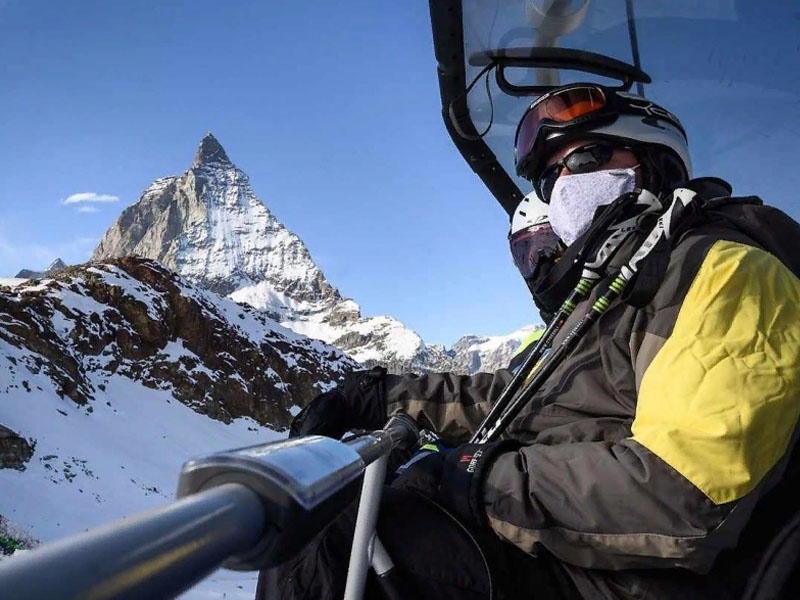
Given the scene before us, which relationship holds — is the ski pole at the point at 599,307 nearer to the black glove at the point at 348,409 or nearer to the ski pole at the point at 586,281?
the ski pole at the point at 586,281

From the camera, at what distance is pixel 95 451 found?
768 inches

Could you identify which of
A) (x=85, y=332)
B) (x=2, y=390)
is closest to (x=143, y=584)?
(x=2, y=390)

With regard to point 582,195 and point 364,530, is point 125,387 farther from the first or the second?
point 364,530

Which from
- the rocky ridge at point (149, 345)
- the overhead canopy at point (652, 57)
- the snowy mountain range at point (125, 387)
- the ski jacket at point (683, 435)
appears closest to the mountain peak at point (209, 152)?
the snowy mountain range at point (125, 387)

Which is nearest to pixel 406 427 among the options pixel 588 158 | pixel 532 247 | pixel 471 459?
pixel 471 459

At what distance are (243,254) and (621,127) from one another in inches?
6557

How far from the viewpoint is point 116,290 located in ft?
106

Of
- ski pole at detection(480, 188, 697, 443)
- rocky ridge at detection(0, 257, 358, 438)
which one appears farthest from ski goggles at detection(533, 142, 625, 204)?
rocky ridge at detection(0, 257, 358, 438)

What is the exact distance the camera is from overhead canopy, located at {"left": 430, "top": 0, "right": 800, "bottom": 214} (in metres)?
2.44

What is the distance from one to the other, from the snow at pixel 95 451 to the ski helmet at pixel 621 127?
20.9 feet

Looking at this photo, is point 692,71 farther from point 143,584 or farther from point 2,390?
point 2,390

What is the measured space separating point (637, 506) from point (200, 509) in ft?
3.66

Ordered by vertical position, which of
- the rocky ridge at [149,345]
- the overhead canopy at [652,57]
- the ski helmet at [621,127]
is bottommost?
the ski helmet at [621,127]

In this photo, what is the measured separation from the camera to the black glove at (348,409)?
7.86 feet
